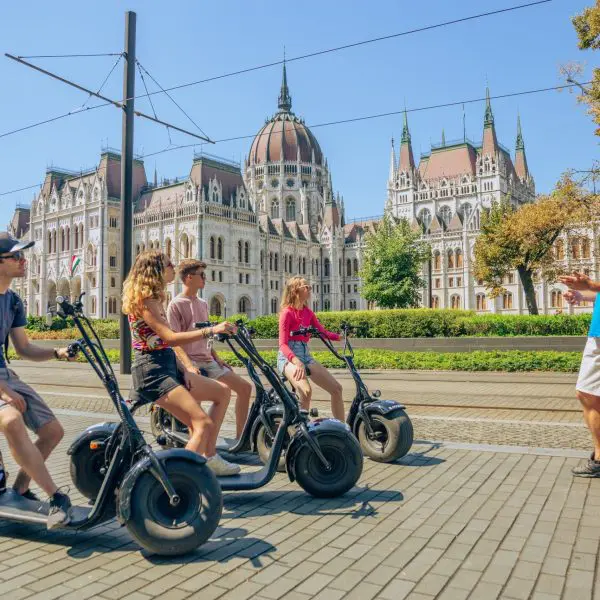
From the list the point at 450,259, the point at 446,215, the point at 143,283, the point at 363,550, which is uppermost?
the point at 446,215

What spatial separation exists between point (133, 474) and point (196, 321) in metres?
2.46

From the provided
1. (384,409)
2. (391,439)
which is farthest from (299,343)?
(391,439)

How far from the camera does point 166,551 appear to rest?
3.75 meters

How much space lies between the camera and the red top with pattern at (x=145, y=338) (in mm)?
4699

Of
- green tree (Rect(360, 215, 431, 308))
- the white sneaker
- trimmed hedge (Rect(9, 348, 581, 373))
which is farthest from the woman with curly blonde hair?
green tree (Rect(360, 215, 431, 308))

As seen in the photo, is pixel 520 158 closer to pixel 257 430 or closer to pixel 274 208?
pixel 274 208

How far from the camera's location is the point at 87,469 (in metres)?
4.84

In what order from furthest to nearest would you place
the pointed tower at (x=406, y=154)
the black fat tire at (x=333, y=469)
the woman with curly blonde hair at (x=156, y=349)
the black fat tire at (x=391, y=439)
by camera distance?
1. the pointed tower at (x=406, y=154)
2. the black fat tire at (x=391, y=439)
3. the black fat tire at (x=333, y=469)
4. the woman with curly blonde hair at (x=156, y=349)

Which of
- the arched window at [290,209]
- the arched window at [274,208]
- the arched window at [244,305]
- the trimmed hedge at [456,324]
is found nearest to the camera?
the trimmed hedge at [456,324]

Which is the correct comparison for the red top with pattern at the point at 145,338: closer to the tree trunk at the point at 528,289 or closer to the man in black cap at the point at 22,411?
the man in black cap at the point at 22,411

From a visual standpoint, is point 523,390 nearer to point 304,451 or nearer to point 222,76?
point 304,451

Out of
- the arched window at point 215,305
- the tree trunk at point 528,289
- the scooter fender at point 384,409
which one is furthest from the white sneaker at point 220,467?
the arched window at point 215,305

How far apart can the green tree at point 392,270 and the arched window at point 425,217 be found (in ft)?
153

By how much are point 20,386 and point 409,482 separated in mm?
3473
